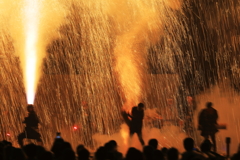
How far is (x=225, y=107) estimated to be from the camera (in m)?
19.3

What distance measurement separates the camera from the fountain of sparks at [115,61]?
16984 mm

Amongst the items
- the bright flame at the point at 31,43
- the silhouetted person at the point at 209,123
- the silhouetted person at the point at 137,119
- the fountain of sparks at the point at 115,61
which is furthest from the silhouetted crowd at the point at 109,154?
the bright flame at the point at 31,43

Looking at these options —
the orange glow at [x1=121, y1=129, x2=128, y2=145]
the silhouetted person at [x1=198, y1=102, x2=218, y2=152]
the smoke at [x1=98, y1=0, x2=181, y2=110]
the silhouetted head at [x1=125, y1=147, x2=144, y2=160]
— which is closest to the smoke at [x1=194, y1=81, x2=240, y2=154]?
the silhouetted person at [x1=198, y1=102, x2=218, y2=152]

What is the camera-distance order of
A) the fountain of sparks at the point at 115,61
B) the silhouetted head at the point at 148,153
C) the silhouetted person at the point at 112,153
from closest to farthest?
the silhouetted head at the point at 148,153 → the silhouetted person at the point at 112,153 → the fountain of sparks at the point at 115,61

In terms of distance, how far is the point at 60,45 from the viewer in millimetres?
22547

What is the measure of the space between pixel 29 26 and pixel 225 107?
9170mm

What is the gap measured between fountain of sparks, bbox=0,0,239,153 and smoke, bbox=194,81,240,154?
2.81 ft

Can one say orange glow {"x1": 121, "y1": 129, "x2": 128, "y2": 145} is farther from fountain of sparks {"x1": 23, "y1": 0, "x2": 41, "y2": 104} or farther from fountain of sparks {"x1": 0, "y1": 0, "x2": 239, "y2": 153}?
fountain of sparks {"x1": 23, "y1": 0, "x2": 41, "y2": 104}

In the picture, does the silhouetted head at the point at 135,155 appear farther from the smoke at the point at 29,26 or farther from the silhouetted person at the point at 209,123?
the smoke at the point at 29,26

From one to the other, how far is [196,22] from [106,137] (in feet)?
36.5

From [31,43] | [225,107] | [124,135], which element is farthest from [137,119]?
[225,107]

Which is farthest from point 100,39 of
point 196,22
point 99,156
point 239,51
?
point 99,156

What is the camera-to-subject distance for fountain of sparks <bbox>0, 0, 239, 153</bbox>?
17.0 m

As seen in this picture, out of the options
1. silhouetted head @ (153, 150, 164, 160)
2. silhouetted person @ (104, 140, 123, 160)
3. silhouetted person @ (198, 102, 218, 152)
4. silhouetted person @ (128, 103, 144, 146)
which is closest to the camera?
silhouetted head @ (153, 150, 164, 160)
